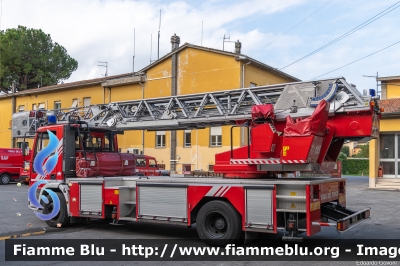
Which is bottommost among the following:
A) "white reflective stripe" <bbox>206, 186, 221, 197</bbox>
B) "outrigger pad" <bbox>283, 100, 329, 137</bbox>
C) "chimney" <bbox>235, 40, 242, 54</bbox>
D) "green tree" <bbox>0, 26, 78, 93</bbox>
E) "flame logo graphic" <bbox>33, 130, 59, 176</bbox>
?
"white reflective stripe" <bbox>206, 186, 221, 197</bbox>

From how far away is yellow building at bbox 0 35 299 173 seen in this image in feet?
88.9

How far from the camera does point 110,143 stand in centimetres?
1248

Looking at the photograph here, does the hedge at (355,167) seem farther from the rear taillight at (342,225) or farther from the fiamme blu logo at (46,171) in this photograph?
the rear taillight at (342,225)

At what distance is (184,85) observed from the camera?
96.1 feet

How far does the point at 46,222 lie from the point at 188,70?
18.8 metres

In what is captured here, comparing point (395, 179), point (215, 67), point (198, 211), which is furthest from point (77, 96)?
point (198, 211)

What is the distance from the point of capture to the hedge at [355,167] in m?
48.3

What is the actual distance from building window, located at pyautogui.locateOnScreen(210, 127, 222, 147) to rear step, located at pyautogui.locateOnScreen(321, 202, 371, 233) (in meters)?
18.3

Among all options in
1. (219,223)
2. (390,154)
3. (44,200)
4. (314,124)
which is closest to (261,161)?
(314,124)

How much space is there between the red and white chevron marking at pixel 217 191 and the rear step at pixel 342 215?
1908 mm

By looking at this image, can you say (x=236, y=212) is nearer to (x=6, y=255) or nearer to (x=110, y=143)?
(x=6, y=255)

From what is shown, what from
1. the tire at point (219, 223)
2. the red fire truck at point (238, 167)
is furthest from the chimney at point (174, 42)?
the tire at point (219, 223)

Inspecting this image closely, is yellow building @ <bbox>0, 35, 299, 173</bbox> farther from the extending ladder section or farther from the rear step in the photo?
the rear step

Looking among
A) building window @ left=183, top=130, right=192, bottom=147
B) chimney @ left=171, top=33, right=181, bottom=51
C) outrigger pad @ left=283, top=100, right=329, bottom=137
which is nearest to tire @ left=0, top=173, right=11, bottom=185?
building window @ left=183, top=130, right=192, bottom=147
